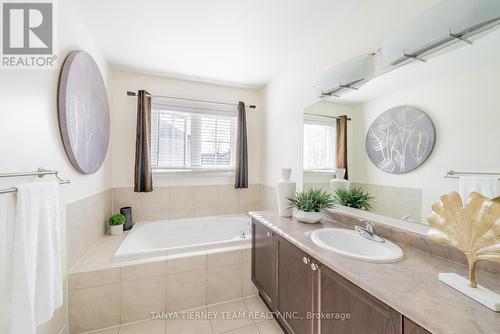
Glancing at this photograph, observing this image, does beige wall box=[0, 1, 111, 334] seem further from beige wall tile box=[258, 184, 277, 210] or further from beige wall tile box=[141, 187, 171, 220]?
beige wall tile box=[258, 184, 277, 210]

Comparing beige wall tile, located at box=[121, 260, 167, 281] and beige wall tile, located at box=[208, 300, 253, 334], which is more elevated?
beige wall tile, located at box=[121, 260, 167, 281]

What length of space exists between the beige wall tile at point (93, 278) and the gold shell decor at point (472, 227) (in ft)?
6.57

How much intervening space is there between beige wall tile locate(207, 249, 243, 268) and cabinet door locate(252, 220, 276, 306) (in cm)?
15

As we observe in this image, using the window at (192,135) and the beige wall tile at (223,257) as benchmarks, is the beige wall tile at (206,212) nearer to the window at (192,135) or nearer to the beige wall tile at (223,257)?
the window at (192,135)

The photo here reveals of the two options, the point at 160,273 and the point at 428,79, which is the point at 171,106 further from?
the point at 428,79

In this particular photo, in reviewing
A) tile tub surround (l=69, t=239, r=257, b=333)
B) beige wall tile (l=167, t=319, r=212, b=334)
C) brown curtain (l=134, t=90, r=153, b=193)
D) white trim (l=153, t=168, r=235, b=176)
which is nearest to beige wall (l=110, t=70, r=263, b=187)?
white trim (l=153, t=168, r=235, b=176)

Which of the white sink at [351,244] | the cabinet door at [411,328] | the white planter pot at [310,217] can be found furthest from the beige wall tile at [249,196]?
the cabinet door at [411,328]

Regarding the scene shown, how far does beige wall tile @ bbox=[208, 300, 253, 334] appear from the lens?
1.53 metres

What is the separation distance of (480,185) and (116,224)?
2.93m

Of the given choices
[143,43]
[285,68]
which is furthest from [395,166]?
[143,43]

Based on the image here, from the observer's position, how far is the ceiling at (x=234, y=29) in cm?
139

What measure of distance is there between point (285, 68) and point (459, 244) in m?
2.18

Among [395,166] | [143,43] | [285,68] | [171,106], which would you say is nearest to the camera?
[395,166]

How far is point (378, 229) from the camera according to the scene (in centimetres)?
123
